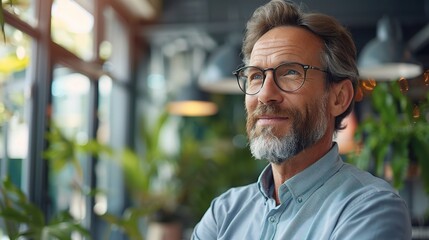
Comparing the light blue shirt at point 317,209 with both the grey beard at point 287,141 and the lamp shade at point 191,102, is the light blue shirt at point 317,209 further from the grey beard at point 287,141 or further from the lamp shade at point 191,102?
the lamp shade at point 191,102

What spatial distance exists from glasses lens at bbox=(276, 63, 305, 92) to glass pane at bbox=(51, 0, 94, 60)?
97.9 inches

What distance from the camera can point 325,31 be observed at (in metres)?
1.51

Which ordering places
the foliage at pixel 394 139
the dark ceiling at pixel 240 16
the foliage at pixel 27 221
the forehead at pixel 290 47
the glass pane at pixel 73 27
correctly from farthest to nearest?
1. the dark ceiling at pixel 240 16
2. the glass pane at pixel 73 27
3. the foliage at pixel 394 139
4. the foliage at pixel 27 221
5. the forehead at pixel 290 47

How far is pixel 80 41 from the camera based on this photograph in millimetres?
4559

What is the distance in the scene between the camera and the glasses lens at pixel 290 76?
4.73 feet

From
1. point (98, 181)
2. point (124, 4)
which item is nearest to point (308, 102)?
point (98, 181)

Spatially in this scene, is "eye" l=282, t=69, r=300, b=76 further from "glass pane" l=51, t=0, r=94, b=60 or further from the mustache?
"glass pane" l=51, t=0, r=94, b=60

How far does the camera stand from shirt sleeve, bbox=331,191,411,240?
1168 millimetres

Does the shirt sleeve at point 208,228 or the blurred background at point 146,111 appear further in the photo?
the blurred background at point 146,111

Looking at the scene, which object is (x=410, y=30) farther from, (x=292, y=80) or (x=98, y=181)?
(x=292, y=80)

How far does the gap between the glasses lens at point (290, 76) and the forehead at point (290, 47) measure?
2cm

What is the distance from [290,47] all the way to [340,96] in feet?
0.62

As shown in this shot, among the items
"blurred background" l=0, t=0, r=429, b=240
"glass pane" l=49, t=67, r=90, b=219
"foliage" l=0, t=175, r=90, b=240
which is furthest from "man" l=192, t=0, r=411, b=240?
"glass pane" l=49, t=67, r=90, b=219

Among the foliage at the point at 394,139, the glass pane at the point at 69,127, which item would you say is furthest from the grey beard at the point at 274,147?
the glass pane at the point at 69,127
